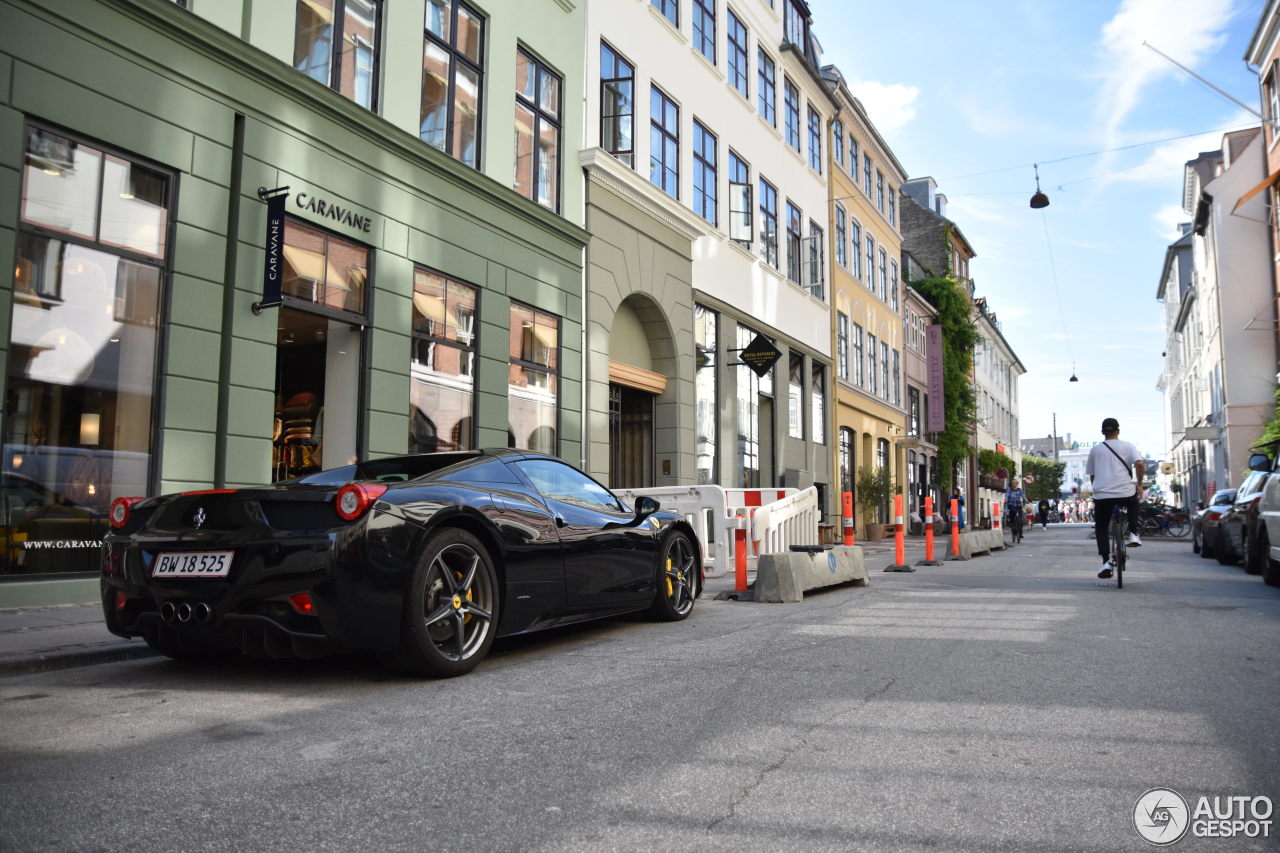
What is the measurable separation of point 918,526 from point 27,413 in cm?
3268

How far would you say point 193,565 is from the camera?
4.77 meters

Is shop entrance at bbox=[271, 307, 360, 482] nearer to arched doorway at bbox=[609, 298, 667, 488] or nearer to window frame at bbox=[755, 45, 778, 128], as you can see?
arched doorway at bbox=[609, 298, 667, 488]

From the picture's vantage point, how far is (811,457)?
87.4 ft

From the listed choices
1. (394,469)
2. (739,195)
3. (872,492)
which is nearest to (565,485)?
(394,469)

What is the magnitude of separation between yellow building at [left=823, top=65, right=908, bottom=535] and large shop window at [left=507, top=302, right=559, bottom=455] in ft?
50.1

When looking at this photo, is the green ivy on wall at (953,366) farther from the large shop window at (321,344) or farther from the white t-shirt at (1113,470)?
the large shop window at (321,344)

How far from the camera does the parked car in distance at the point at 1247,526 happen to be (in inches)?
471

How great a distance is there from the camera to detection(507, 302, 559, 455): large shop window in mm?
14266

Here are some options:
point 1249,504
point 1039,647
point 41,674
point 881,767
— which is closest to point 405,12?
point 41,674

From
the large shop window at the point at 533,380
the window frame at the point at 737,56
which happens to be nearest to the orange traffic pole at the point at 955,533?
the large shop window at the point at 533,380

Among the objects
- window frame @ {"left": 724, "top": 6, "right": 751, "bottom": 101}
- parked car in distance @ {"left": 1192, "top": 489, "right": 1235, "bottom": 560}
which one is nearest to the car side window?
parked car in distance @ {"left": 1192, "top": 489, "right": 1235, "bottom": 560}

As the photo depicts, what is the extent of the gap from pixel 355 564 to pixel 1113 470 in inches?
351

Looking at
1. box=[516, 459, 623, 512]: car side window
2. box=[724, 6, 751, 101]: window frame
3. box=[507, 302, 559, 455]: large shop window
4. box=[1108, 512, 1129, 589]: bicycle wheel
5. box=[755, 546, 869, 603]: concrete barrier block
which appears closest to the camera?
box=[516, 459, 623, 512]: car side window

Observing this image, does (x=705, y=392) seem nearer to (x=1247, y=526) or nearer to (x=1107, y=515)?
(x=1247, y=526)
